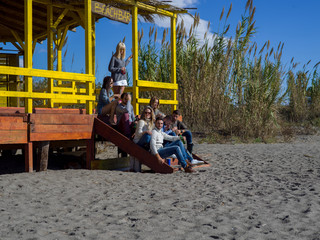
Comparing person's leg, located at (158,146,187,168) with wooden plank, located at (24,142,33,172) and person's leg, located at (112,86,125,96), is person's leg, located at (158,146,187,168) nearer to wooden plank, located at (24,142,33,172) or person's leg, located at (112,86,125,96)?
person's leg, located at (112,86,125,96)

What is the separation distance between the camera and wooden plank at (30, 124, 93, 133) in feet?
21.0

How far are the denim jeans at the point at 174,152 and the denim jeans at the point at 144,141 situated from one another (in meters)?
0.27

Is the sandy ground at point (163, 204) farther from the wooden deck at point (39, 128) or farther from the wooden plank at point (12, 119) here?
the wooden plank at point (12, 119)

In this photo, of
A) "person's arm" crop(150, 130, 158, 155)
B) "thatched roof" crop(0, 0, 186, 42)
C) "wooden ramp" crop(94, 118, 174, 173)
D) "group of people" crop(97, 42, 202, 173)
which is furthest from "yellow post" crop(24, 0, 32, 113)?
"person's arm" crop(150, 130, 158, 155)

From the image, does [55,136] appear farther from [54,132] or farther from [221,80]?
[221,80]

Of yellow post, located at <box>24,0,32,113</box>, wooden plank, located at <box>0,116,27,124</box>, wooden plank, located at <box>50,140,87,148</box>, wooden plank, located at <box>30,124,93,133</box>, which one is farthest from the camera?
wooden plank, located at <box>50,140,87,148</box>

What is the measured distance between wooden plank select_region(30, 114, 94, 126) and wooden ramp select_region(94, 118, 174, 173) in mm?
233

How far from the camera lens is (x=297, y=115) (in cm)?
1565

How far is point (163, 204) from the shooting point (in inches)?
171

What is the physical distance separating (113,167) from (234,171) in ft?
7.87

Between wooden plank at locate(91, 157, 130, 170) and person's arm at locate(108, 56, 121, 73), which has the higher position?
person's arm at locate(108, 56, 121, 73)

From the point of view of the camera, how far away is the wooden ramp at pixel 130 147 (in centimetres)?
672

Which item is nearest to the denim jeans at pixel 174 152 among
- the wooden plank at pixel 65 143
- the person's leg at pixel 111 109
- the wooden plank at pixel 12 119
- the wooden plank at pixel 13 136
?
the person's leg at pixel 111 109

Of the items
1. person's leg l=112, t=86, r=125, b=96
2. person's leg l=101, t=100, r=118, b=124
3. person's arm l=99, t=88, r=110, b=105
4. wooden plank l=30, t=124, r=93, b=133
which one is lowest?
wooden plank l=30, t=124, r=93, b=133
